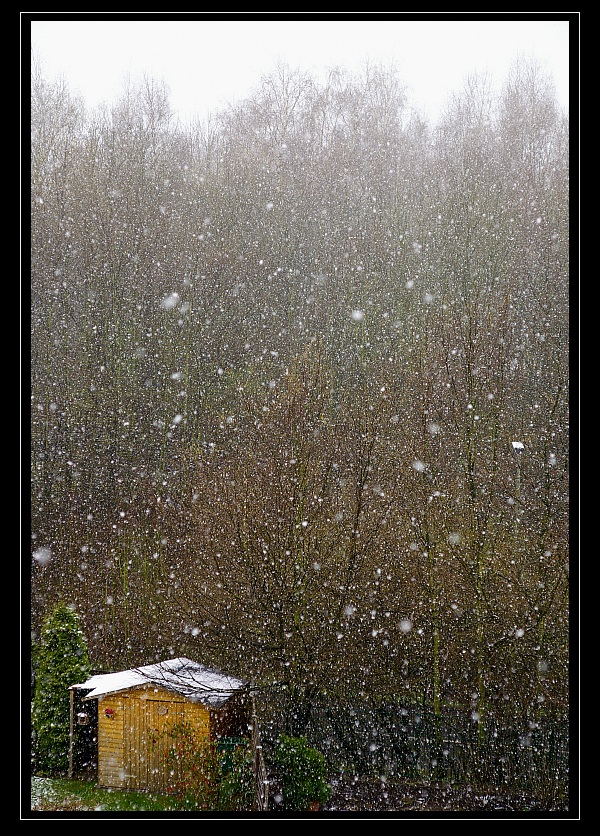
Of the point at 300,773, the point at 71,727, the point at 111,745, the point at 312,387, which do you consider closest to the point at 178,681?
the point at 111,745

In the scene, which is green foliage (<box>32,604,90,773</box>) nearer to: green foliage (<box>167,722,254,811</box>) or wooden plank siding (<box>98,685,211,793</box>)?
wooden plank siding (<box>98,685,211,793</box>)

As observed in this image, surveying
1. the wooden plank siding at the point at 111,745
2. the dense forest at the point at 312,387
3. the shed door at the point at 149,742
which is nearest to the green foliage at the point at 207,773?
the shed door at the point at 149,742

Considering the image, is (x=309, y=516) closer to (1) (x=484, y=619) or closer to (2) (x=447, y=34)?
(1) (x=484, y=619)

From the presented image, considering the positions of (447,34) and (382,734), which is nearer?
(447,34)

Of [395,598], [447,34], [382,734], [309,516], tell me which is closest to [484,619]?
[395,598]

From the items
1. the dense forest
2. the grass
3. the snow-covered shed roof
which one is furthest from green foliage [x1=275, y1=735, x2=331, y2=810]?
the grass

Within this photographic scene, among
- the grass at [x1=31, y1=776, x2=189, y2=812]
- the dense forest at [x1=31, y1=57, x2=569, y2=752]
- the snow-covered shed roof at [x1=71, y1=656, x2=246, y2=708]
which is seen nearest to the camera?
the grass at [x1=31, y1=776, x2=189, y2=812]

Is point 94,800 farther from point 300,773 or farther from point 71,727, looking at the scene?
point 300,773
